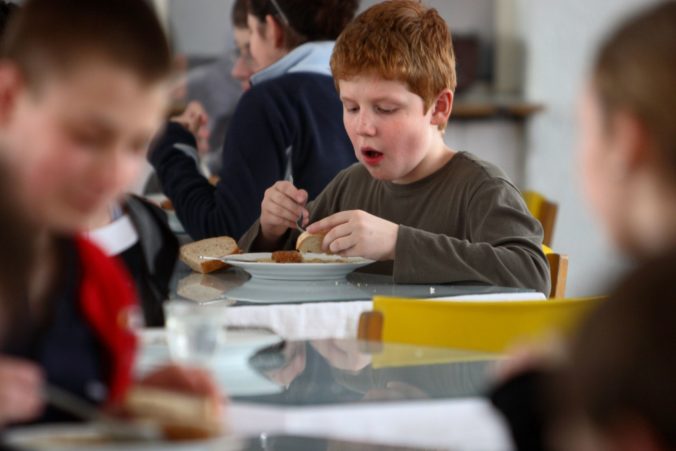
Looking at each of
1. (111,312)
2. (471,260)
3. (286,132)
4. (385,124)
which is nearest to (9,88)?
(111,312)

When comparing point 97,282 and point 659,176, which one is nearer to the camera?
point 659,176

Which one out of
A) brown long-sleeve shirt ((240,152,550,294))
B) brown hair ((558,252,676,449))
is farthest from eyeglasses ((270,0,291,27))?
brown hair ((558,252,676,449))

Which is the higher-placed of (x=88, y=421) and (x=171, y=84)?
(x=171, y=84)

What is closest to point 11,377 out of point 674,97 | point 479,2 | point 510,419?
point 510,419

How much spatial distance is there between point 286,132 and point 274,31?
1.19 ft

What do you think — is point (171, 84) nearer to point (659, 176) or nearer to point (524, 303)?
point (659, 176)

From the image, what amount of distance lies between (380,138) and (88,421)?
1360mm

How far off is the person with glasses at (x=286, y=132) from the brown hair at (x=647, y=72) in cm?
193

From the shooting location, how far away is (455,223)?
219 cm

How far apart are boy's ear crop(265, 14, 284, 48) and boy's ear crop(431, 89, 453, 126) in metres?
0.77

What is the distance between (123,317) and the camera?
96 cm

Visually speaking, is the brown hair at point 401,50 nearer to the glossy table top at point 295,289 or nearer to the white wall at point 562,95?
the glossy table top at point 295,289

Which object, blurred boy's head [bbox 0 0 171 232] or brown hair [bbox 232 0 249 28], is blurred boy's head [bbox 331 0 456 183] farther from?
blurred boy's head [bbox 0 0 171 232]

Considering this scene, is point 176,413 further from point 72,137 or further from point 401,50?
point 401,50
